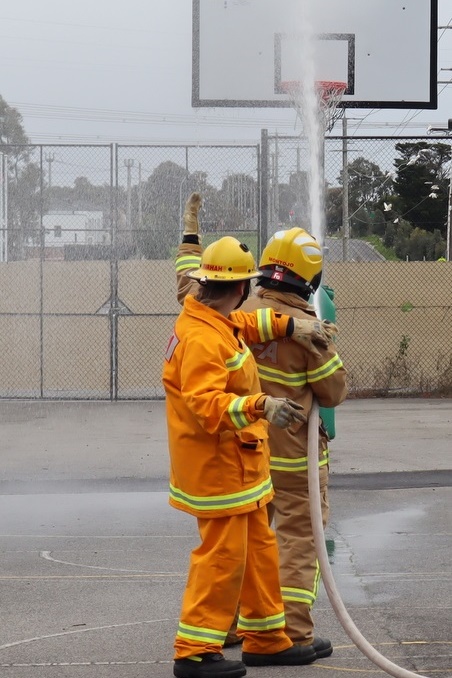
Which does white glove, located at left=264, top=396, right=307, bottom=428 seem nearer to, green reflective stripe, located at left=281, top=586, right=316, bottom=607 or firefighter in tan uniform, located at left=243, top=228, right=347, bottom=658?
firefighter in tan uniform, located at left=243, top=228, right=347, bottom=658

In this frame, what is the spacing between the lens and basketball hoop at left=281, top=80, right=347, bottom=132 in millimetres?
13758

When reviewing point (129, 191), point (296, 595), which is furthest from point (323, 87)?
point (296, 595)

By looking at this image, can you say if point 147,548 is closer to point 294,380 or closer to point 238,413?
point 294,380

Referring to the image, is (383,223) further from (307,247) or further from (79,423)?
(307,247)

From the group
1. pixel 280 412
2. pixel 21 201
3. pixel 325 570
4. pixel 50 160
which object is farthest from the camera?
pixel 21 201

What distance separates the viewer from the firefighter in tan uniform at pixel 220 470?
14.6 feet

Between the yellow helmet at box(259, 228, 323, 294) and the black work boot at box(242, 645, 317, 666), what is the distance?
58.2 inches

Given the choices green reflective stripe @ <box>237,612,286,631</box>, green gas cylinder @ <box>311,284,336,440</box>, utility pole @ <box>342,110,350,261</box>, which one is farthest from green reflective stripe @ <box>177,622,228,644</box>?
utility pole @ <box>342,110,350,261</box>

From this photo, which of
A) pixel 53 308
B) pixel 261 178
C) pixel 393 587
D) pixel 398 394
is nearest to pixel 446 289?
pixel 398 394

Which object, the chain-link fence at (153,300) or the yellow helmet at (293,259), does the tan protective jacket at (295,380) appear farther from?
the chain-link fence at (153,300)

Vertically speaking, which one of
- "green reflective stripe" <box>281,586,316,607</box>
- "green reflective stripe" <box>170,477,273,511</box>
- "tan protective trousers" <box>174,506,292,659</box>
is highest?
"green reflective stripe" <box>170,477,273,511</box>

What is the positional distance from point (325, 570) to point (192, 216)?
6.51 feet

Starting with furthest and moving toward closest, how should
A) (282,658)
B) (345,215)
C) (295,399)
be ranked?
1. (345,215)
2. (295,399)
3. (282,658)

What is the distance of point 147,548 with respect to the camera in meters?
7.09
